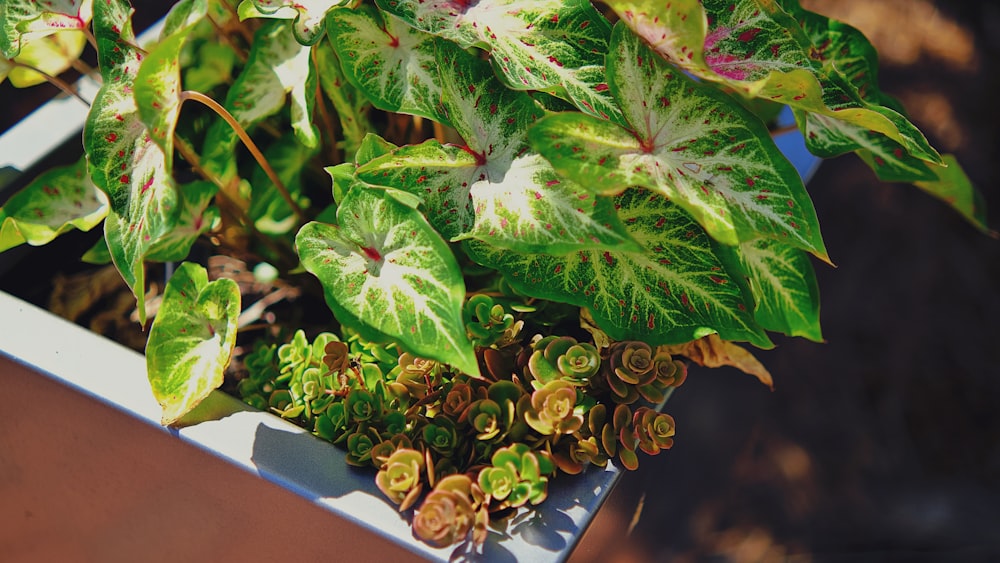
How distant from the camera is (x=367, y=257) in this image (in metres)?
0.55

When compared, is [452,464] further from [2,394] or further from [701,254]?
[2,394]

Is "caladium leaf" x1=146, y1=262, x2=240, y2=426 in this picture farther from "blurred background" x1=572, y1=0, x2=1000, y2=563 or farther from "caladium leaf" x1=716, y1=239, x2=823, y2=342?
"blurred background" x1=572, y1=0, x2=1000, y2=563

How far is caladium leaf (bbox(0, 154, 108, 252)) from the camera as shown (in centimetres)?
67

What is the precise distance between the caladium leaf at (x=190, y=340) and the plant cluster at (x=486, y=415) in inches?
2.6

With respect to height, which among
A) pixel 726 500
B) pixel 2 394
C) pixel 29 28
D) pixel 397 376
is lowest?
pixel 726 500

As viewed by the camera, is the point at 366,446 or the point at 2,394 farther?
the point at 2,394

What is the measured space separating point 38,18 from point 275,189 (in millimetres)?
239

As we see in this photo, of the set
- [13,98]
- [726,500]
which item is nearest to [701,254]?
[726,500]

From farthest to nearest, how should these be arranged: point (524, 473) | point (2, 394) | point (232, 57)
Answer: point (232, 57), point (2, 394), point (524, 473)

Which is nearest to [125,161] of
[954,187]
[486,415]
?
[486,415]

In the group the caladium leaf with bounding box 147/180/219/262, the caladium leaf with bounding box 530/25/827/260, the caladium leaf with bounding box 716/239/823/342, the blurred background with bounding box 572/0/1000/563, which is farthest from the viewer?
the blurred background with bounding box 572/0/1000/563

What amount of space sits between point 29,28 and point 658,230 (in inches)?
19.2

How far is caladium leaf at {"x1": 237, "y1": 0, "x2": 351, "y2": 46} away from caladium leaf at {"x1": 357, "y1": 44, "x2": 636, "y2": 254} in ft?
0.28

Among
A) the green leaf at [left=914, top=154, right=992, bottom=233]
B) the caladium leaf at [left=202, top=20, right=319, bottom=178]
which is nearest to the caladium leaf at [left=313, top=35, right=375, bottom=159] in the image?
the caladium leaf at [left=202, top=20, right=319, bottom=178]
